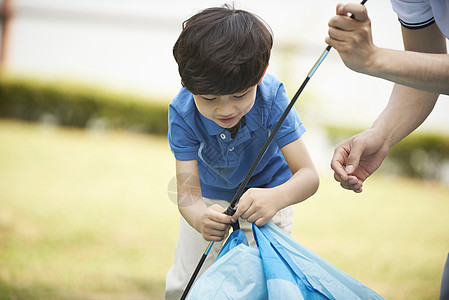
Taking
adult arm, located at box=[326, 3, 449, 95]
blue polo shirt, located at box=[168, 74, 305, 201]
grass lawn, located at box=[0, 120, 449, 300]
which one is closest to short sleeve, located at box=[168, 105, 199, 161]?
blue polo shirt, located at box=[168, 74, 305, 201]

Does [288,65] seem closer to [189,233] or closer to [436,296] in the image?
[436,296]

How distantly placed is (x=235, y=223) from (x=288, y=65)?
28.5 ft

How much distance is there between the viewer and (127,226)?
4383 mm

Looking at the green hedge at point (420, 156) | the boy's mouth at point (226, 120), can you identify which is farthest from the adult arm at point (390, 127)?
the green hedge at point (420, 156)

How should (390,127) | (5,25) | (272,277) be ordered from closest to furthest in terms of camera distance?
(272,277) < (390,127) < (5,25)

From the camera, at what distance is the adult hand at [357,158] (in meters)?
1.55

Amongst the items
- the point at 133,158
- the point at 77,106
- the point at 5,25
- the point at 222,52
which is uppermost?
the point at 222,52

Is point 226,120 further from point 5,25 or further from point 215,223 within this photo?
point 5,25

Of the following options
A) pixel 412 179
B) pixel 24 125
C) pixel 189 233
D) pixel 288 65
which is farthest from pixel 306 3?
pixel 189 233

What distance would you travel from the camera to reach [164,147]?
8.84 meters

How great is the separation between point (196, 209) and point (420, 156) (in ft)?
26.2

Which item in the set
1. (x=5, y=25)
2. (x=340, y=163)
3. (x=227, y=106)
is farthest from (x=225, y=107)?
(x=5, y=25)

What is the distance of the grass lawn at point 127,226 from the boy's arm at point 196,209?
0.23 m

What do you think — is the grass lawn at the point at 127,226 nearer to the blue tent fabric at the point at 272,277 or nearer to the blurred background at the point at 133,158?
the blurred background at the point at 133,158
